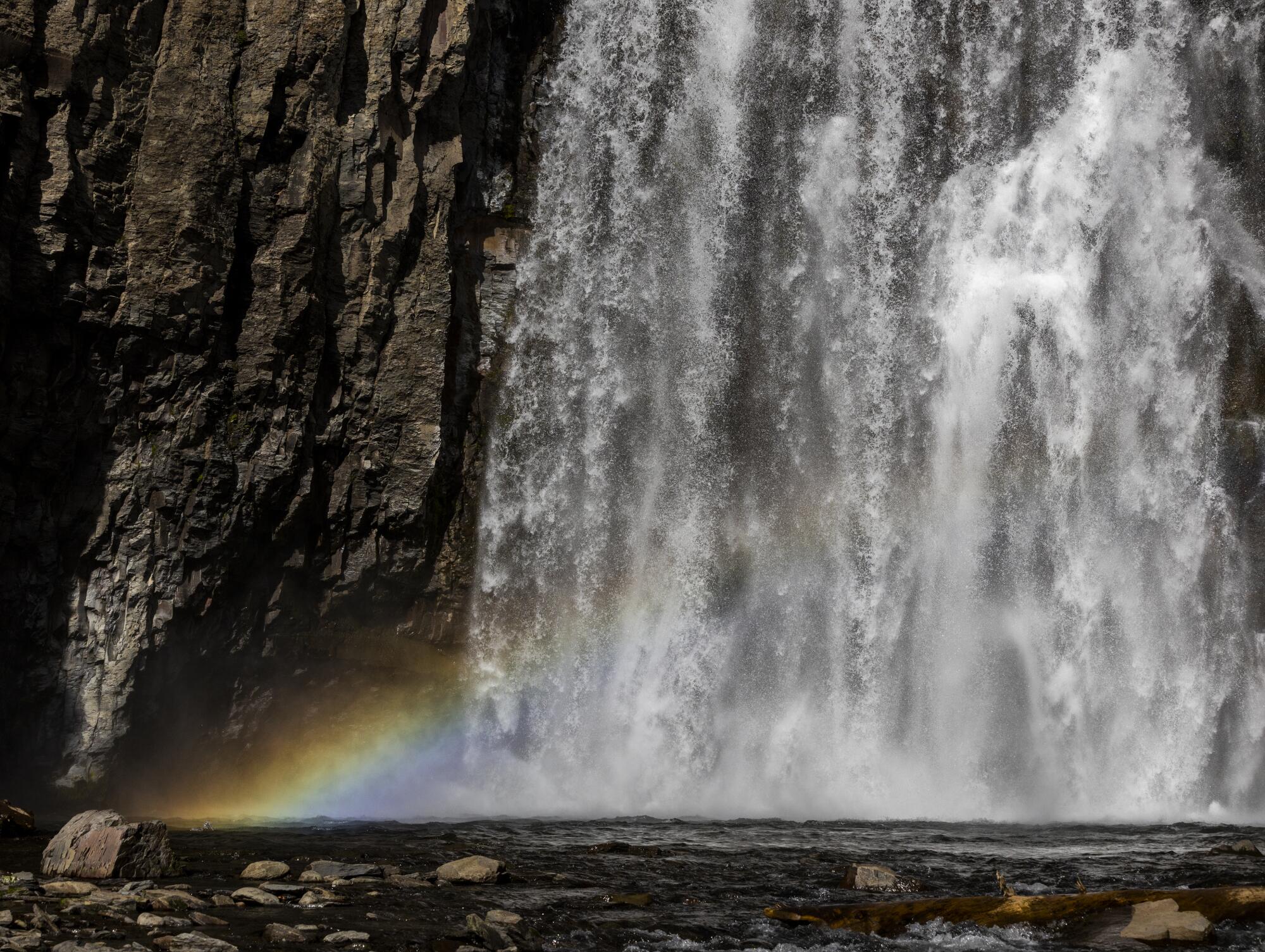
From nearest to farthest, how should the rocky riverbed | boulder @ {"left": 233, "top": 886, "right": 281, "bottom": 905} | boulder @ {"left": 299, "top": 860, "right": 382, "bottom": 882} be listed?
the rocky riverbed
boulder @ {"left": 233, "top": 886, "right": 281, "bottom": 905}
boulder @ {"left": 299, "top": 860, "right": 382, "bottom": 882}

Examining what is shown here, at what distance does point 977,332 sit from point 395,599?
1267cm

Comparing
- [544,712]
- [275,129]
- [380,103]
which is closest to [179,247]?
[275,129]

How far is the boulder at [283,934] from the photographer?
9453mm

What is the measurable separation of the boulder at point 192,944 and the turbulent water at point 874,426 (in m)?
12.6

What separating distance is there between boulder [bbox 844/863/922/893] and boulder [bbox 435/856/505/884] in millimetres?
3713

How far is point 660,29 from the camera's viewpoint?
2617 cm

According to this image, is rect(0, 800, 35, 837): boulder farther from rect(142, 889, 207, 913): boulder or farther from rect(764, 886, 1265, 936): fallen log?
rect(764, 886, 1265, 936): fallen log

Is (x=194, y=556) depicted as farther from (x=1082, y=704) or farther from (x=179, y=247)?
(x=1082, y=704)

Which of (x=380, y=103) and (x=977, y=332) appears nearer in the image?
(x=380, y=103)

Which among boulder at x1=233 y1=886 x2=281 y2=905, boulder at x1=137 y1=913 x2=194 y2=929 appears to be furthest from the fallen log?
boulder at x1=137 y1=913 x2=194 y2=929

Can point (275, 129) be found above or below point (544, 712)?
above

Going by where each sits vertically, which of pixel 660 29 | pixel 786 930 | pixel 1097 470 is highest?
pixel 660 29

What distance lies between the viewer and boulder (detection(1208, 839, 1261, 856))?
15.0m

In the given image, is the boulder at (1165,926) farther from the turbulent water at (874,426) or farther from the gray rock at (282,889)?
the turbulent water at (874,426)
